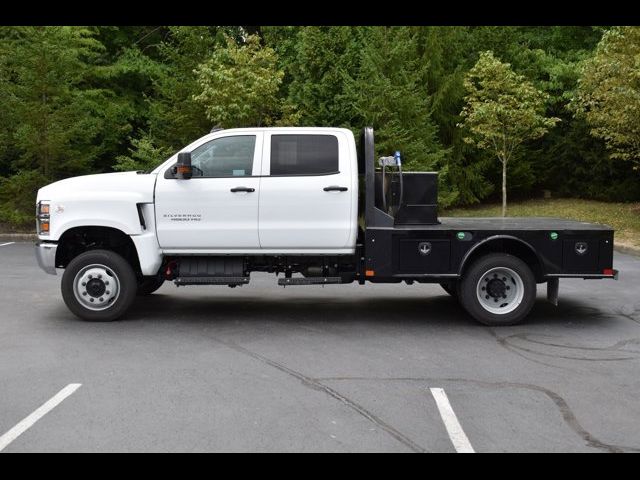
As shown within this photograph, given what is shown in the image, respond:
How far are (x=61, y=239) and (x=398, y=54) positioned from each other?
15884 mm

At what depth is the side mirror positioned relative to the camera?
8492 mm

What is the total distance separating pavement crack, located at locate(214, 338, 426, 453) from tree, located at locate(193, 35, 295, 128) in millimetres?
12485

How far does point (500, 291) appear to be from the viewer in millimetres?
8703

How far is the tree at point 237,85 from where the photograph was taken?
1942 cm

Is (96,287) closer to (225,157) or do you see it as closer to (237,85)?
(225,157)

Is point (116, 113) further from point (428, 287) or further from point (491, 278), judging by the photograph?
point (491, 278)

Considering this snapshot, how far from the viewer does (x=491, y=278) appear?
868cm

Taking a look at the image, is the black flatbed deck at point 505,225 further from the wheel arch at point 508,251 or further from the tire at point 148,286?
the tire at point 148,286

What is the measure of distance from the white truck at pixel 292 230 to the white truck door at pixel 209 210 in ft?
0.04

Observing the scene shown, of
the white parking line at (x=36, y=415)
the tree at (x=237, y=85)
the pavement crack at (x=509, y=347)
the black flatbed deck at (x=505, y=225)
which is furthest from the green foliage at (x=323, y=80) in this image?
the white parking line at (x=36, y=415)

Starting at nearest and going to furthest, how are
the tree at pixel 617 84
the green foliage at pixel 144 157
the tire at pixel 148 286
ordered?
the tire at pixel 148 286
the tree at pixel 617 84
the green foliage at pixel 144 157

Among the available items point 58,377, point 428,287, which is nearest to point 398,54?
point 428,287

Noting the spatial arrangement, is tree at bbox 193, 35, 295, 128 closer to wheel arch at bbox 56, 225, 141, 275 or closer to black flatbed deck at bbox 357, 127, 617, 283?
wheel arch at bbox 56, 225, 141, 275

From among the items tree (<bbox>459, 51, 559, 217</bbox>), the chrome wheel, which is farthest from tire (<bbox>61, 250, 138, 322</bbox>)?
tree (<bbox>459, 51, 559, 217</bbox>)
